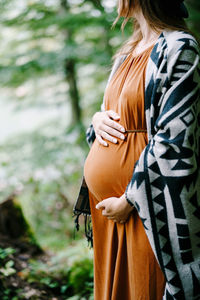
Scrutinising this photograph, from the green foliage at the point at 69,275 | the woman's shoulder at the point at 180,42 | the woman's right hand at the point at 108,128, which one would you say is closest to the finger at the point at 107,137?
the woman's right hand at the point at 108,128

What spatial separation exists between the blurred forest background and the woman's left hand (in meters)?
1.38

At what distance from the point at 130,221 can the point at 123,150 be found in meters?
0.34

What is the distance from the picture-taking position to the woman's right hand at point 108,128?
4.41ft

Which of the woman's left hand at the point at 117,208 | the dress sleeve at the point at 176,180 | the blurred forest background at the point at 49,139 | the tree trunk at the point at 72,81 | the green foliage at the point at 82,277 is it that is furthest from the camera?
the tree trunk at the point at 72,81

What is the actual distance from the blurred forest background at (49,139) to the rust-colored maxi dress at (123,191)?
1.14 meters

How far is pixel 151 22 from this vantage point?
1342 millimetres

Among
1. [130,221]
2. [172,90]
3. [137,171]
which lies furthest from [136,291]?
[172,90]

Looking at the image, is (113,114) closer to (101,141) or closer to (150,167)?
(101,141)

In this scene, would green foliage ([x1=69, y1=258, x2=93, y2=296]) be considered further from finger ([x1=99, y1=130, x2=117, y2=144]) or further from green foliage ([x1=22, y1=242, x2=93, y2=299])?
finger ([x1=99, y1=130, x2=117, y2=144])

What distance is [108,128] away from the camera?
1384 mm

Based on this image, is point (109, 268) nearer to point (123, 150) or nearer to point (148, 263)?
point (148, 263)

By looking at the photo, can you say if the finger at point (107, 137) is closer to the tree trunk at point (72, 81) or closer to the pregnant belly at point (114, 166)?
the pregnant belly at point (114, 166)

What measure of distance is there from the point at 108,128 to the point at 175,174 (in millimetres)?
443

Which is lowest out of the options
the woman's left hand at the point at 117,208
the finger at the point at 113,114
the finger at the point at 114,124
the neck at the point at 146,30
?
the woman's left hand at the point at 117,208
